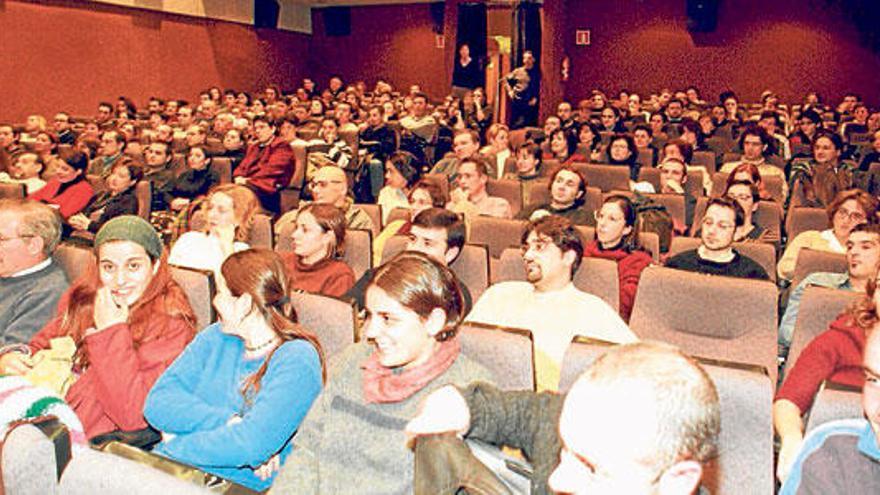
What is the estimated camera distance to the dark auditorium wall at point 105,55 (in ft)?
38.3

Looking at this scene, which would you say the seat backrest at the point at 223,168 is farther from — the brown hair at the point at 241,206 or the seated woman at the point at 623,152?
the seated woman at the point at 623,152

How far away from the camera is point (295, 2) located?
17453mm

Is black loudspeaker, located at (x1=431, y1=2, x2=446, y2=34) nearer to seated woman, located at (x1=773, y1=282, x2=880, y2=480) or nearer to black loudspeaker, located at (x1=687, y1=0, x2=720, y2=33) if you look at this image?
black loudspeaker, located at (x1=687, y1=0, x2=720, y2=33)

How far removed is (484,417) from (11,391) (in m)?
1.32

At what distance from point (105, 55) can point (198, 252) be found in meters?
11.0

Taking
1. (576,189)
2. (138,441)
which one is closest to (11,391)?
(138,441)

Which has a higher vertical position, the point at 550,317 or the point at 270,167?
the point at 270,167

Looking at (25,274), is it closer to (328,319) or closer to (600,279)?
(328,319)

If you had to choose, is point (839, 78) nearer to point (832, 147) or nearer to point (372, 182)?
point (832, 147)

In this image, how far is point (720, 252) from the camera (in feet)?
11.1

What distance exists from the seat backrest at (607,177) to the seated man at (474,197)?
3.19 feet

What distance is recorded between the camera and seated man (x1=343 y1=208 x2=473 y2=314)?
3127 millimetres

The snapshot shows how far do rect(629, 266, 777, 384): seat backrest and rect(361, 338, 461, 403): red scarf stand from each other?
118cm

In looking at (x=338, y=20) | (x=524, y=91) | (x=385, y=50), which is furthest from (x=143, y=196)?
(x=338, y=20)
